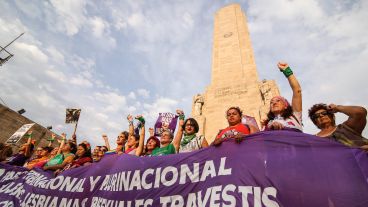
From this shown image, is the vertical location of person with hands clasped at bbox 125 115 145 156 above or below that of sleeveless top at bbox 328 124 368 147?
above

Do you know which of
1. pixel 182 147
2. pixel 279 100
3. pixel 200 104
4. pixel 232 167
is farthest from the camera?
pixel 200 104

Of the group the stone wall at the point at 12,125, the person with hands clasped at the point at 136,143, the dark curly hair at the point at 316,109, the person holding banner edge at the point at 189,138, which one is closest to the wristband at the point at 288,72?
the dark curly hair at the point at 316,109

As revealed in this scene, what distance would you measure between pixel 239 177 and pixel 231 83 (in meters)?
7.57

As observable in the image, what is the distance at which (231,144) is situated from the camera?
2.63m

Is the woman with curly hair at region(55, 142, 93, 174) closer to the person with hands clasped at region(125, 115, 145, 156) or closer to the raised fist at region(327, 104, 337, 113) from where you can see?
the person with hands clasped at region(125, 115, 145, 156)

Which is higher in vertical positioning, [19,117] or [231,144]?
[19,117]

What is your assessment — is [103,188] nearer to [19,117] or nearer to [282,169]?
[282,169]

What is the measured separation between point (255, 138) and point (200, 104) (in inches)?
291

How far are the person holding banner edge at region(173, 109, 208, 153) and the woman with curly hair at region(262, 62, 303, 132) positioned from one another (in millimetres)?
1166

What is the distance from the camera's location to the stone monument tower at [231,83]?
8469mm

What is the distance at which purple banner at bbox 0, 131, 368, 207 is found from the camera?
1.88m

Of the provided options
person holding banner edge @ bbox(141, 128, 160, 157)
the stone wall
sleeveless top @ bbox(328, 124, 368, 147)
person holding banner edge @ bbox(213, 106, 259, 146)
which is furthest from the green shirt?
the stone wall

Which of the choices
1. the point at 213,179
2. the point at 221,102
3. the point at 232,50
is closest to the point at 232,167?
the point at 213,179

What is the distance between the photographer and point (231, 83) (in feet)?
31.3
